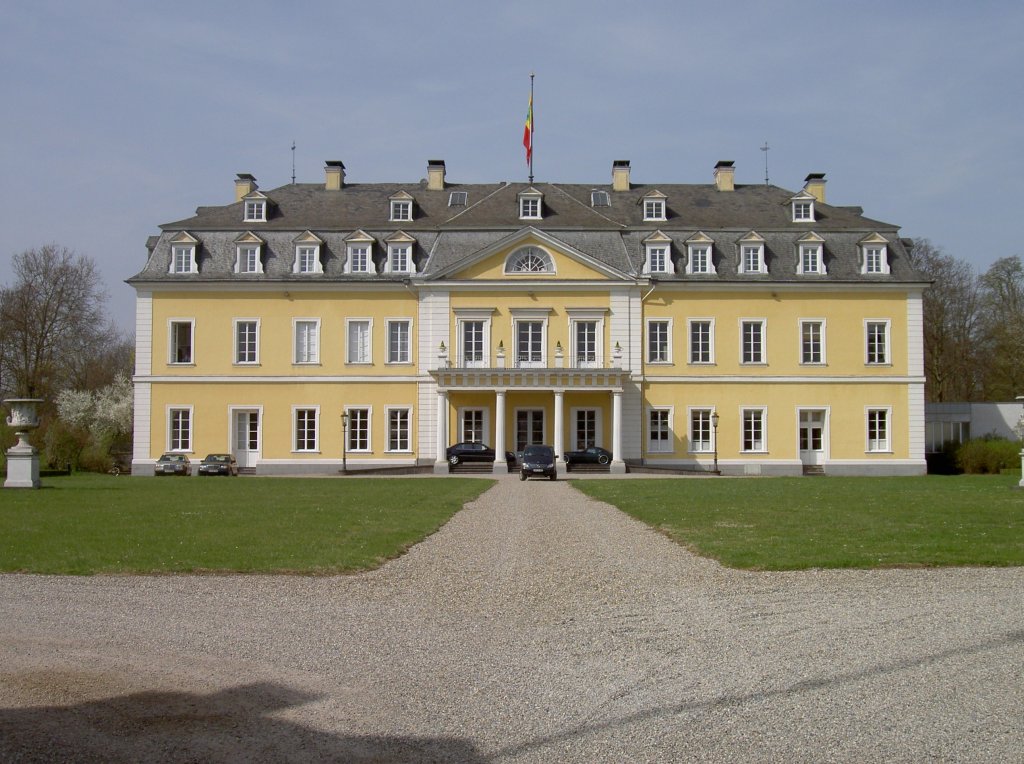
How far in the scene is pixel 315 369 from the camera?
48281 mm

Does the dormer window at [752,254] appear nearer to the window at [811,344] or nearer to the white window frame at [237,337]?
the window at [811,344]

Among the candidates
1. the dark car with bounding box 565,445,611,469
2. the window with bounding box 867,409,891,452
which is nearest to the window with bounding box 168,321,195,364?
the dark car with bounding box 565,445,611,469

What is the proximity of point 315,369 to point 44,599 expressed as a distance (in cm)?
3765

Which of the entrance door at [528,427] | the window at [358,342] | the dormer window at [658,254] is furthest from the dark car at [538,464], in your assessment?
the dormer window at [658,254]

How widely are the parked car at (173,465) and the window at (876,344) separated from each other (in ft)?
104

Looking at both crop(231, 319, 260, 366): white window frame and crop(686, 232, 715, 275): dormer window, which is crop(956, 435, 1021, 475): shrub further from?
crop(231, 319, 260, 366): white window frame

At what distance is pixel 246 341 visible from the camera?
159 feet

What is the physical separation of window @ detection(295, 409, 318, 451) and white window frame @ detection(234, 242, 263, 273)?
699cm

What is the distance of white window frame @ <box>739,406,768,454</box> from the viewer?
48094mm

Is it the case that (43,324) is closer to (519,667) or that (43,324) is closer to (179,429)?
(179,429)

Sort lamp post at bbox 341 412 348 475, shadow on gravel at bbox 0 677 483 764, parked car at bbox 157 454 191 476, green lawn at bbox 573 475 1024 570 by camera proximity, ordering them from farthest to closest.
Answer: lamp post at bbox 341 412 348 475
parked car at bbox 157 454 191 476
green lawn at bbox 573 475 1024 570
shadow on gravel at bbox 0 677 483 764

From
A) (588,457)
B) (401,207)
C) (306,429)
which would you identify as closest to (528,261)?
(401,207)

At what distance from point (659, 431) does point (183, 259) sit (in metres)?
23.7

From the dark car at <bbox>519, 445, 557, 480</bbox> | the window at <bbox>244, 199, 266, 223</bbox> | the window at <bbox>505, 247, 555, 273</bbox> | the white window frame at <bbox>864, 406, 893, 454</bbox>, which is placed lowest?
the dark car at <bbox>519, 445, 557, 480</bbox>
